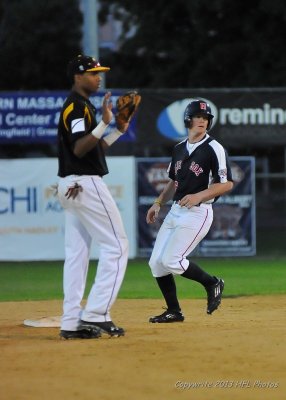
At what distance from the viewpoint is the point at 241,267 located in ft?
57.5

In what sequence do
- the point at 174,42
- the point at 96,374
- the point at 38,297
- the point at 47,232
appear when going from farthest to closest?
the point at 174,42 → the point at 47,232 → the point at 38,297 → the point at 96,374

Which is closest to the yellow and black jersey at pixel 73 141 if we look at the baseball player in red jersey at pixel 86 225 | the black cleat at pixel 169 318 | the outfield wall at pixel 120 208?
the baseball player in red jersey at pixel 86 225

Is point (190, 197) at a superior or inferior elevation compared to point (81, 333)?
superior

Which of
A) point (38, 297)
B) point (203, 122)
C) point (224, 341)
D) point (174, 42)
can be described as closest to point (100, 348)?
point (224, 341)

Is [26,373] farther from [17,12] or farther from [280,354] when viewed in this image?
[17,12]

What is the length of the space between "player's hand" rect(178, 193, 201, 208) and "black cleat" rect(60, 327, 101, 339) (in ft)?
5.12

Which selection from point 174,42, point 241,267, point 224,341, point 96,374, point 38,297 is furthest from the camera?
point 174,42

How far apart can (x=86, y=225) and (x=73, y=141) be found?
2.21 ft

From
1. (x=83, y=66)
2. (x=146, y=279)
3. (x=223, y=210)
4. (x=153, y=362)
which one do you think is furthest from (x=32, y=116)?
(x=153, y=362)

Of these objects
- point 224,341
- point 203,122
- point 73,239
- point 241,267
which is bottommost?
point 241,267

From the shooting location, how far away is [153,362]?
285 inches

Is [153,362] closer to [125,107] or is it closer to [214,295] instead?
[125,107]

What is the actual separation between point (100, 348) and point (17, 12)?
1178 inches

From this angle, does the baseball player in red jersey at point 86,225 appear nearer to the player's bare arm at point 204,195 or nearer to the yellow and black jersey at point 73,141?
the yellow and black jersey at point 73,141
